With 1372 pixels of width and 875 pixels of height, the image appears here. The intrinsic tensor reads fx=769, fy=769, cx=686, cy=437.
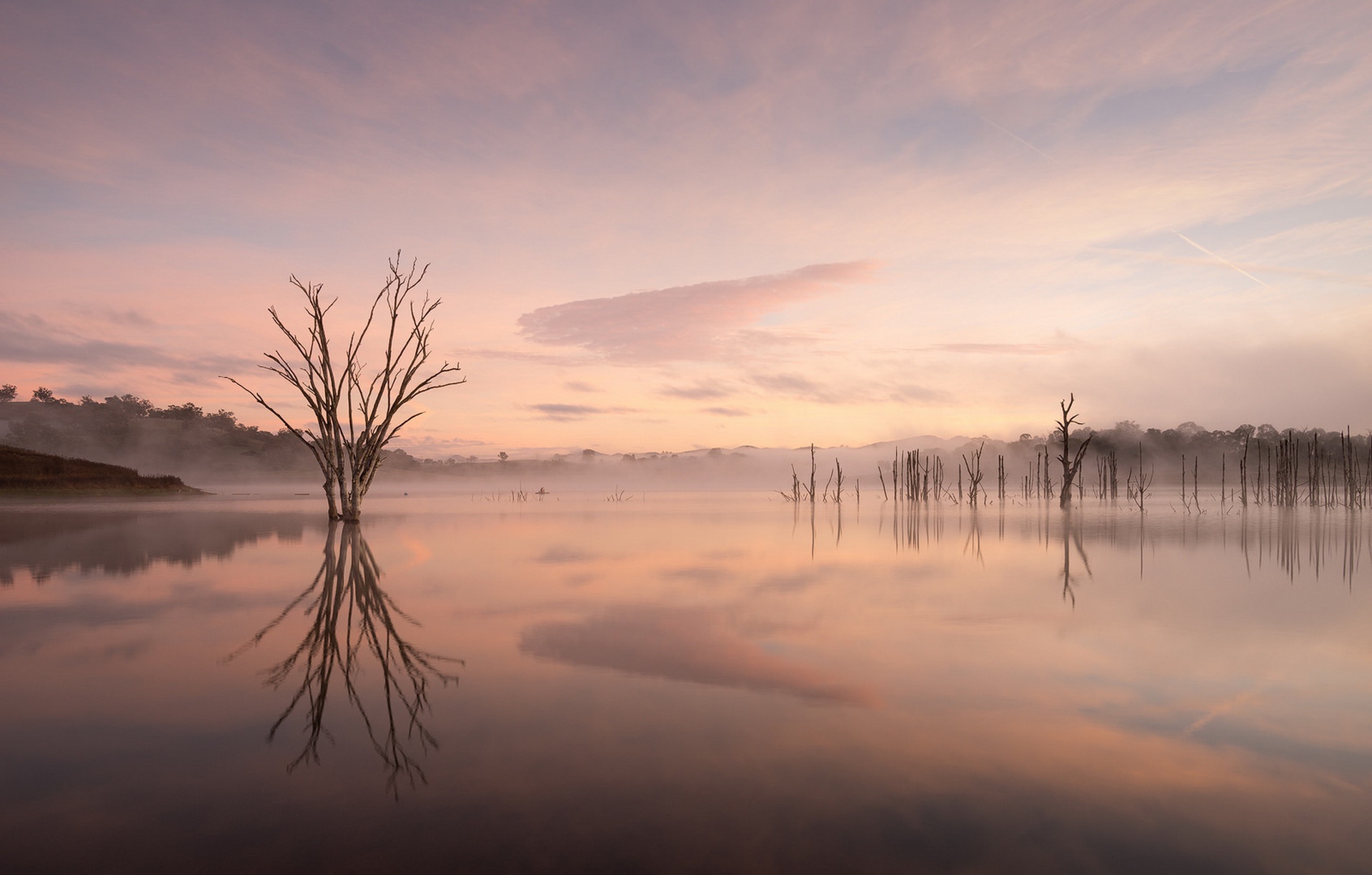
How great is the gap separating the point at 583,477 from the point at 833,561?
97530 millimetres

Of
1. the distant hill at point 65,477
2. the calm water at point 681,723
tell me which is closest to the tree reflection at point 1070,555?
the calm water at point 681,723

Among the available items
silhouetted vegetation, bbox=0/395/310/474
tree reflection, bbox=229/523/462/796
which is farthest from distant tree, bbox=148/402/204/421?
tree reflection, bbox=229/523/462/796

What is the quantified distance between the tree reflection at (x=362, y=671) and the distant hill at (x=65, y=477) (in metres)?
27.7

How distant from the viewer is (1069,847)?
269 centimetres

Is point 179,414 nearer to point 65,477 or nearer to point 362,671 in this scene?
point 65,477

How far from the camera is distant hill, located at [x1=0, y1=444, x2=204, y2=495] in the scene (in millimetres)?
27938

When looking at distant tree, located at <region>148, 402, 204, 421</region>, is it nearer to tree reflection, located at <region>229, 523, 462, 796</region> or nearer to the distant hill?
the distant hill

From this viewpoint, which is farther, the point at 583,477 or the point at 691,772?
the point at 583,477

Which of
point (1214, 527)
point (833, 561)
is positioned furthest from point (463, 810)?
point (1214, 527)

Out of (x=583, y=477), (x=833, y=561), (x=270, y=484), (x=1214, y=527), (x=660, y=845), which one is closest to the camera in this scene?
(x=660, y=845)

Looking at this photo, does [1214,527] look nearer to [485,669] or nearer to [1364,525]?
[1364,525]

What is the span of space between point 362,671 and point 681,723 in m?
2.29

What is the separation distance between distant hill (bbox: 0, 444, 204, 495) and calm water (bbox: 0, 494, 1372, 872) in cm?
2428

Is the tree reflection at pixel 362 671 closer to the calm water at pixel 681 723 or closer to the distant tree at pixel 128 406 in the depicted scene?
the calm water at pixel 681 723
